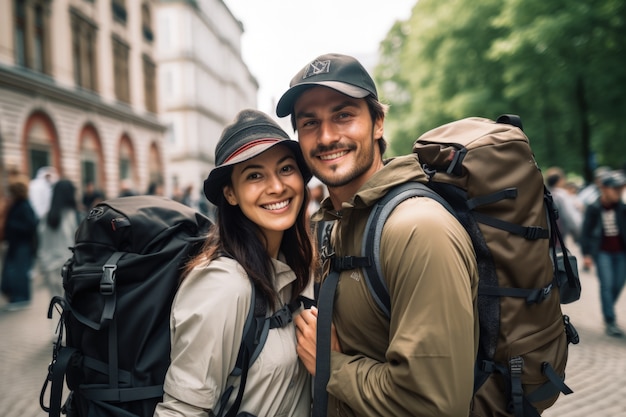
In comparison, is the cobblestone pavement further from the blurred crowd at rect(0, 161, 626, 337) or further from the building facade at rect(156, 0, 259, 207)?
the building facade at rect(156, 0, 259, 207)

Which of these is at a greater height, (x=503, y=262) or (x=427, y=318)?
(x=503, y=262)

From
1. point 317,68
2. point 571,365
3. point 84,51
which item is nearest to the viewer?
point 317,68

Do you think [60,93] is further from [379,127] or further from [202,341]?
[202,341]

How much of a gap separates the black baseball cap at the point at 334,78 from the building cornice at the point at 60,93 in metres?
15.9

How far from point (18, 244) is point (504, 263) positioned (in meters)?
7.62

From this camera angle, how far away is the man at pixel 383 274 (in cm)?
133

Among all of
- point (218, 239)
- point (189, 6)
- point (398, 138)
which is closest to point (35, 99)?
point (398, 138)

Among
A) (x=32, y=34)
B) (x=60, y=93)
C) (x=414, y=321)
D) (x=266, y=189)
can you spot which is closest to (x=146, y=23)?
(x=60, y=93)

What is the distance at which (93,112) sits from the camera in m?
19.9

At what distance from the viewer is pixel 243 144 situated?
200cm

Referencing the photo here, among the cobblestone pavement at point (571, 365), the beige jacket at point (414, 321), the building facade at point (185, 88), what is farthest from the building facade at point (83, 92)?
the building facade at point (185, 88)

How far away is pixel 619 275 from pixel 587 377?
2114mm

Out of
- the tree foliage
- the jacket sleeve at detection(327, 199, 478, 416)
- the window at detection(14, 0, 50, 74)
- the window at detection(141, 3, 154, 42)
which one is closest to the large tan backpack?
the jacket sleeve at detection(327, 199, 478, 416)

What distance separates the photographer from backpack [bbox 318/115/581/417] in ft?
5.15
